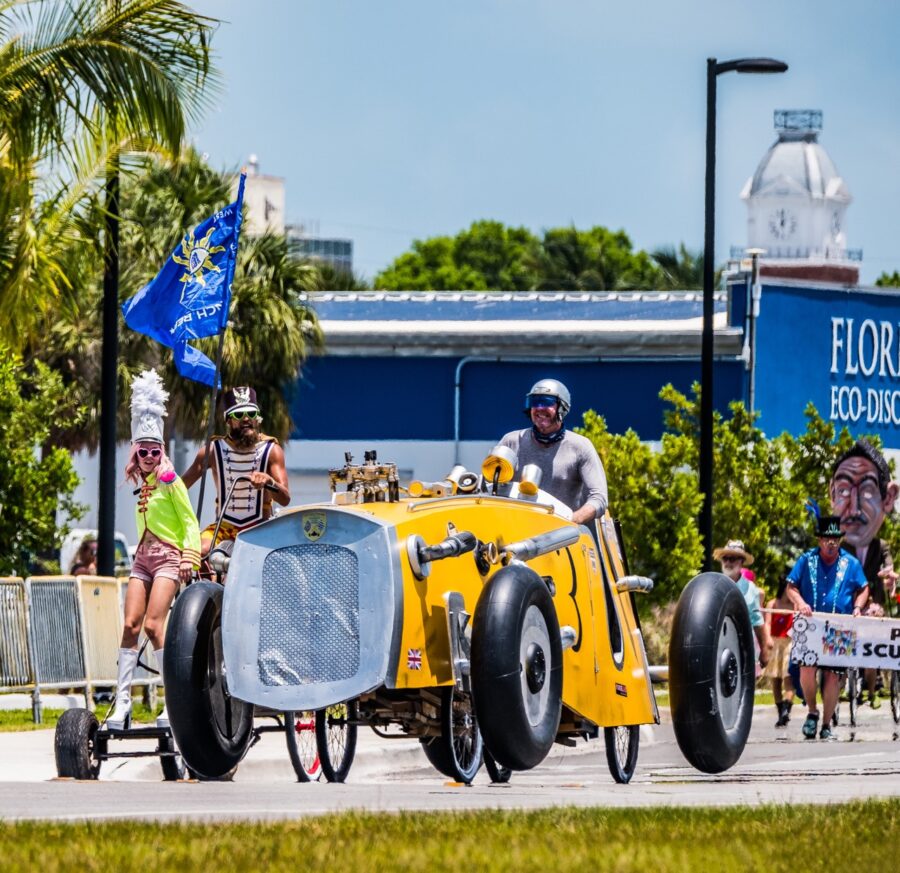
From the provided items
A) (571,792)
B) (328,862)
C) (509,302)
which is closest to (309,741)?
(571,792)

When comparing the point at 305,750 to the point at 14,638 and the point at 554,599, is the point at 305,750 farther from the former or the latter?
the point at 14,638

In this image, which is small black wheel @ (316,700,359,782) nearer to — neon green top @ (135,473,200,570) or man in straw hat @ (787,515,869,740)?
neon green top @ (135,473,200,570)

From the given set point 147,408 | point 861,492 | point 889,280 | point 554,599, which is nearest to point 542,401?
point 554,599

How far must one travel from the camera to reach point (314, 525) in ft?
34.0

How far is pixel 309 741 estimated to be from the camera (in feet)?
42.9

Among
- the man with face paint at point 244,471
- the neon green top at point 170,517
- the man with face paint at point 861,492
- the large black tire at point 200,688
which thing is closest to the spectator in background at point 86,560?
the man with face paint at point 861,492

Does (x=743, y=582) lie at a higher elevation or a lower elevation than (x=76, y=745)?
lower

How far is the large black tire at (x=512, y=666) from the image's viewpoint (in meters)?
9.98

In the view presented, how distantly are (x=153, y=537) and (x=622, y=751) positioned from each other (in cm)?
294

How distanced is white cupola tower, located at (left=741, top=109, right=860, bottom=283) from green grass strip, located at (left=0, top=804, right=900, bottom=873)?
104 metres

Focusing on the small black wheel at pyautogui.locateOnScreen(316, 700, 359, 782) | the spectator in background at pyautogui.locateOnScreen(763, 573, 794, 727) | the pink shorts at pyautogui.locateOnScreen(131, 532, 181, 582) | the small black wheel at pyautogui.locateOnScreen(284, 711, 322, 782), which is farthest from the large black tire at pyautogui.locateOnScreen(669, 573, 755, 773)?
the spectator in background at pyautogui.locateOnScreen(763, 573, 794, 727)

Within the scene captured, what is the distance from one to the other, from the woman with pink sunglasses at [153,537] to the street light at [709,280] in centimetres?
1513

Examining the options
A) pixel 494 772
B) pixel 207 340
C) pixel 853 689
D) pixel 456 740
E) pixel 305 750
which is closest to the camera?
pixel 456 740

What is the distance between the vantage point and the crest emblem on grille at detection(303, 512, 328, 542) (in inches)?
407
